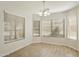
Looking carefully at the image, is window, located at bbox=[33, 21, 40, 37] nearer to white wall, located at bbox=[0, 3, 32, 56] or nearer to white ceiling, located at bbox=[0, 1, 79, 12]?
white wall, located at bbox=[0, 3, 32, 56]

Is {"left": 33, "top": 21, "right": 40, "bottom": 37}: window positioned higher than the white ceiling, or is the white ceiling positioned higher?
the white ceiling

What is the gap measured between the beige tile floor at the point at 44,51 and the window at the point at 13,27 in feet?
1.05

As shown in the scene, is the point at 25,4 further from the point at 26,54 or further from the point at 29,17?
the point at 26,54

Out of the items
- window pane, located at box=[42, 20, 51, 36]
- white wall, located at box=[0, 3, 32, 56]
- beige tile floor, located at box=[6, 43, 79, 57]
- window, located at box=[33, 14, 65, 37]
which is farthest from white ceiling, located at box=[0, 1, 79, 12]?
beige tile floor, located at box=[6, 43, 79, 57]

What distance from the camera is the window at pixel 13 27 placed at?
2.40 metres

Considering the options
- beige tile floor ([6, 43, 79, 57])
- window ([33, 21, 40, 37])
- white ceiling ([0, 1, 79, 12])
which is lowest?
A: beige tile floor ([6, 43, 79, 57])

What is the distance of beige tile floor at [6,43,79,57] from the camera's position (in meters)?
2.43

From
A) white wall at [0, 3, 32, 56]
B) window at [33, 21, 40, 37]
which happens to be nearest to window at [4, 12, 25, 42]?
white wall at [0, 3, 32, 56]

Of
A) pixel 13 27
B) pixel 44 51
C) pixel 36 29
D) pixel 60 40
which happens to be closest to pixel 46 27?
pixel 36 29

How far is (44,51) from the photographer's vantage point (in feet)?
8.07

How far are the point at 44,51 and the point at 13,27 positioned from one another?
34.3 inches

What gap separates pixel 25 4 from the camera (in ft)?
8.02

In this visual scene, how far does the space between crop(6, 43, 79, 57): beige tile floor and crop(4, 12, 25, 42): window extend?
12.6 inches

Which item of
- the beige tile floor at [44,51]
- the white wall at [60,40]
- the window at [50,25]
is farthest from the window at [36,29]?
the beige tile floor at [44,51]
